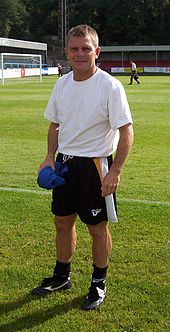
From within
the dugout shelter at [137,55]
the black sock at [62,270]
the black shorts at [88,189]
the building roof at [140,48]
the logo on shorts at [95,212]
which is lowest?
the black sock at [62,270]

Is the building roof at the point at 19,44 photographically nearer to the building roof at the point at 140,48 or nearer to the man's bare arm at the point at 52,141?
the building roof at the point at 140,48

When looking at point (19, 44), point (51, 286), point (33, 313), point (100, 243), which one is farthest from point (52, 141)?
point (19, 44)

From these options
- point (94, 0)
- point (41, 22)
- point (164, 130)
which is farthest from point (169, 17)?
point (164, 130)

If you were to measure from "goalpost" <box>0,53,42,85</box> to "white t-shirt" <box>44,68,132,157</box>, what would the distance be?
42067mm

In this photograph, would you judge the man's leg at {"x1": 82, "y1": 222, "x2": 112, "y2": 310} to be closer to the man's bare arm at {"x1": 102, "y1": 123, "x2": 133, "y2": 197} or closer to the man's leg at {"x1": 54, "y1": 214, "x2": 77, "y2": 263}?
the man's leg at {"x1": 54, "y1": 214, "x2": 77, "y2": 263}

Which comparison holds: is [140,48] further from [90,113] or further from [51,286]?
[90,113]

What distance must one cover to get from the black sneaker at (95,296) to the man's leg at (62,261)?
295 mm

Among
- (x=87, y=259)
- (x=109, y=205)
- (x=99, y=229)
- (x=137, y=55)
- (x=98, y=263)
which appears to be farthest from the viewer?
(x=137, y=55)

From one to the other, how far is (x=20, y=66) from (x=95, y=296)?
160 ft

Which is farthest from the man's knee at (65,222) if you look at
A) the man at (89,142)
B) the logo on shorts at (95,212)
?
the logo on shorts at (95,212)

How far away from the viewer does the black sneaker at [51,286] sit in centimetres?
373

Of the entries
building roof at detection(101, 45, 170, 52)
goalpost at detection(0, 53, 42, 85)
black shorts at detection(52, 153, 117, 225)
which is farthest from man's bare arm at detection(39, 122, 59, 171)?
building roof at detection(101, 45, 170, 52)

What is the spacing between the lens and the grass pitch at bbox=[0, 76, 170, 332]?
3373mm

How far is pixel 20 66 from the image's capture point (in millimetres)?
50562
